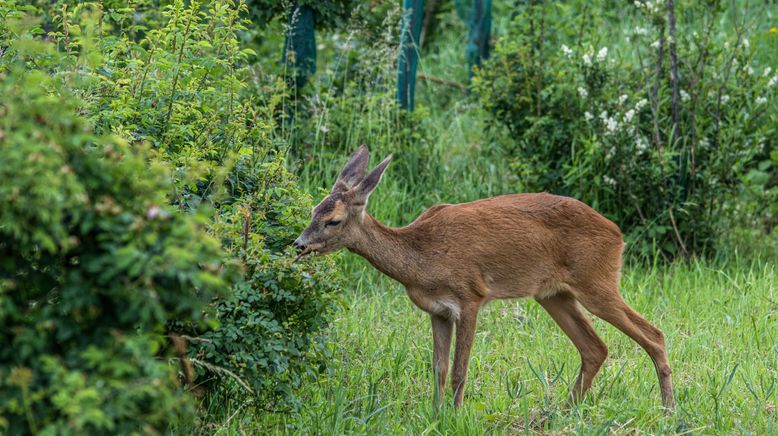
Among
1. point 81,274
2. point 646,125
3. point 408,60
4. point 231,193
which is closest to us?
point 81,274

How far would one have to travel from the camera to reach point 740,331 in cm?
671

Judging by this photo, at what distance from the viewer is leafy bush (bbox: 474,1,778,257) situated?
8.29m

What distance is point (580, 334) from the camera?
20.5 feet

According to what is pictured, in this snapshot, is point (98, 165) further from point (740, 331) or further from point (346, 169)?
point (740, 331)

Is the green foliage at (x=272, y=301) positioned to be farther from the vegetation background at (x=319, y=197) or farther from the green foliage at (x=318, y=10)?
the green foliage at (x=318, y=10)

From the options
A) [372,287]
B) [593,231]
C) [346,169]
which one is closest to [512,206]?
[593,231]

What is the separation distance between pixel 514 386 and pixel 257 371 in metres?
1.69

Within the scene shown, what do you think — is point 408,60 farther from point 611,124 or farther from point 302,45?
point 611,124

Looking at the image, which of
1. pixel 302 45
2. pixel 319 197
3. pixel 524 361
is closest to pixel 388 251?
pixel 524 361

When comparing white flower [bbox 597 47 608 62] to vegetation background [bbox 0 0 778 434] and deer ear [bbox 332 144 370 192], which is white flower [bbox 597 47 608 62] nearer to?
vegetation background [bbox 0 0 778 434]

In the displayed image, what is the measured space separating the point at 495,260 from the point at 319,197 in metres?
2.40

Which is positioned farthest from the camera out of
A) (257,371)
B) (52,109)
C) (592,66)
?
(592,66)

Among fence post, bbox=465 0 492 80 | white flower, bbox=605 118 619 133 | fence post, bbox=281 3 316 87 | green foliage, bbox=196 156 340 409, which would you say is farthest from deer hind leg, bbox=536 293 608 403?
fence post, bbox=465 0 492 80

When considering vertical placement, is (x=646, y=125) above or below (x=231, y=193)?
below
